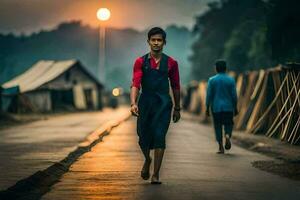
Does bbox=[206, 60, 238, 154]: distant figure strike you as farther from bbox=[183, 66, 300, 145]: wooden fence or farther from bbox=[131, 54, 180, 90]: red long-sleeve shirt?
bbox=[131, 54, 180, 90]: red long-sleeve shirt

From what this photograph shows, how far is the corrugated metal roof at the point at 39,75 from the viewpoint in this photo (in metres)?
59.9

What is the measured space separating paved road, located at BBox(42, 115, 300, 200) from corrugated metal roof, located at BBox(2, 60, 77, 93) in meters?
46.2

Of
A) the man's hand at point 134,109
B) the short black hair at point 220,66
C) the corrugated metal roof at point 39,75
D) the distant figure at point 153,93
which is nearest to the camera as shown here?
the man's hand at point 134,109

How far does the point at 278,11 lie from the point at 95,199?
31.4 m

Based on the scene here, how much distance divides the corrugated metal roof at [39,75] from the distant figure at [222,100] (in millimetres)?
44344

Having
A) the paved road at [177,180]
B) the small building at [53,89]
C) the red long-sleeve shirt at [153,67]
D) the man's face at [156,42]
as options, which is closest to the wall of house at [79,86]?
the small building at [53,89]

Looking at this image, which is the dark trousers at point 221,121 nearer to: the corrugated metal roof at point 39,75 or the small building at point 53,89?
the small building at point 53,89

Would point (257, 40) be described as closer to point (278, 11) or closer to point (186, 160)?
point (278, 11)

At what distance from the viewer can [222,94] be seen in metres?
14.1

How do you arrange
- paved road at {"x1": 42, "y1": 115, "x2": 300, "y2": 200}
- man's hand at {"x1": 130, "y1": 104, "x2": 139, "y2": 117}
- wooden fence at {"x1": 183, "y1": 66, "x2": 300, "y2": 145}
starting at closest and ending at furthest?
paved road at {"x1": 42, "y1": 115, "x2": 300, "y2": 200} < man's hand at {"x1": 130, "y1": 104, "x2": 139, "y2": 117} < wooden fence at {"x1": 183, "y1": 66, "x2": 300, "y2": 145}

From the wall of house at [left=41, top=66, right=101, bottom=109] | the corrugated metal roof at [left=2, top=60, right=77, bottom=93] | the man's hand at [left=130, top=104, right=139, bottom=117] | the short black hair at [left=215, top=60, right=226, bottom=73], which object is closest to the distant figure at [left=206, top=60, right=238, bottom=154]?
the short black hair at [left=215, top=60, right=226, bottom=73]

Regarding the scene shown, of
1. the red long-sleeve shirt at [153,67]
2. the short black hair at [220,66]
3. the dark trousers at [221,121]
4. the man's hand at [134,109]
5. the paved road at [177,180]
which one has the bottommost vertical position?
the paved road at [177,180]

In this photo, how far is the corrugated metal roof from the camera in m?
59.9

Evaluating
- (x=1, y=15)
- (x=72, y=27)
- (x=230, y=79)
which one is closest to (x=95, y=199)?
(x=230, y=79)
